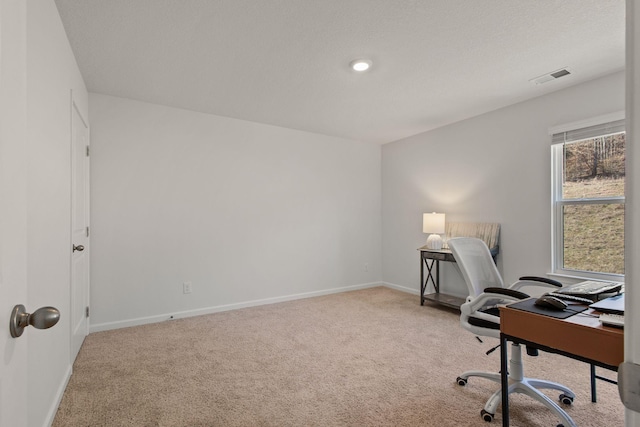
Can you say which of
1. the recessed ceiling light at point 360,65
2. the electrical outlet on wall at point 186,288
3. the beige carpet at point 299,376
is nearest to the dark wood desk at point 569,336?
the beige carpet at point 299,376

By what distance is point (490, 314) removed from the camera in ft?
6.77

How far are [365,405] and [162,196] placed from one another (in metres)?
2.88

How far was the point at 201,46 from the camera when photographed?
7.77 feet

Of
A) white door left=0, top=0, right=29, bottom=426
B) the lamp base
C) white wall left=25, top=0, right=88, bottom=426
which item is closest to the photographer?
white door left=0, top=0, right=29, bottom=426

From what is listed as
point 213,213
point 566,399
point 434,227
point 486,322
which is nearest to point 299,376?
point 486,322

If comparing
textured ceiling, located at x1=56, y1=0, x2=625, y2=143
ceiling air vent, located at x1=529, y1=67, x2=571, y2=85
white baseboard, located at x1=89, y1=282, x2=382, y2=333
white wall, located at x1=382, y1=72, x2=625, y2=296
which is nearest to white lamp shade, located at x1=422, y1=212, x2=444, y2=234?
white wall, located at x1=382, y1=72, x2=625, y2=296

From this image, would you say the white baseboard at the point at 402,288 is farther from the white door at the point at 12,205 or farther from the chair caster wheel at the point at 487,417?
the white door at the point at 12,205

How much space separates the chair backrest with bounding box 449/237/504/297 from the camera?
2.32 meters

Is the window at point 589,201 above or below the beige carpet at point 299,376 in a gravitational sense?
above

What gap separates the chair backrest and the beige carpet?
63 cm

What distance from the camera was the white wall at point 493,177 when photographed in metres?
3.18

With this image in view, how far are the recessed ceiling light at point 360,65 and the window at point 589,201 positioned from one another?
204 cm

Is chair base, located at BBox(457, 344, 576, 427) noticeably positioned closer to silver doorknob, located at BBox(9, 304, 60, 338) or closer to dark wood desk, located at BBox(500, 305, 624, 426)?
dark wood desk, located at BBox(500, 305, 624, 426)

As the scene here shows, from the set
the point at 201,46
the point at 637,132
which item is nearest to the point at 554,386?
the point at 637,132
